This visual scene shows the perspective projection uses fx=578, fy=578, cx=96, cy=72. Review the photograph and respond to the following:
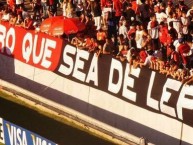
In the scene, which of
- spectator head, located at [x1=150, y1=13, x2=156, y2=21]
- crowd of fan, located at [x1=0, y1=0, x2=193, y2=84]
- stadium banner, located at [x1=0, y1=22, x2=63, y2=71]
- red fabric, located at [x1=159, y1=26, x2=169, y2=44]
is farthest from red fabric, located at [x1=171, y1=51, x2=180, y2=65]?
stadium banner, located at [x1=0, y1=22, x2=63, y2=71]

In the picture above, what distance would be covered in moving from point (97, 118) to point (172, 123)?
10.2 feet

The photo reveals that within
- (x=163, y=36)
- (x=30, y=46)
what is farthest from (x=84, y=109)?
(x=163, y=36)

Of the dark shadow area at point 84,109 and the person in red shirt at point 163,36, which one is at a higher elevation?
the person in red shirt at point 163,36

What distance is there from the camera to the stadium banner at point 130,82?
608 inches

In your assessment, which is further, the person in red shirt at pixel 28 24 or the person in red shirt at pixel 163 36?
the person in red shirt at pixel 163 36

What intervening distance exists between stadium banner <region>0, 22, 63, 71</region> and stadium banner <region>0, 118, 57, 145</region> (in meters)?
4.23

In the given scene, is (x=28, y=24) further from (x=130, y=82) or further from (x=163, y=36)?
(x=130, y=82)

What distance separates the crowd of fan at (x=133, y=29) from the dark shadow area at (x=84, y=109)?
1.73m

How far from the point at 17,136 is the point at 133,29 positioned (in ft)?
27.3

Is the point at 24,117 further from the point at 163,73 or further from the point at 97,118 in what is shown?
the point at 163,73

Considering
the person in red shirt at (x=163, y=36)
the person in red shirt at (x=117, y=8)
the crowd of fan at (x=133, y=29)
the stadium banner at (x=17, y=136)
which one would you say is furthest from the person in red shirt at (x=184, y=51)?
the stadium banner at (x=17, y=136)

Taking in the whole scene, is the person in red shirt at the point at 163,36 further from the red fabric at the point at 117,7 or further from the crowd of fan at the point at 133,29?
the red fabric at the point at 117,7

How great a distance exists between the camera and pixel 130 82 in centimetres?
1684

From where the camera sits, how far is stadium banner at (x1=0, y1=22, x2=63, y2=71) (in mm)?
19559
